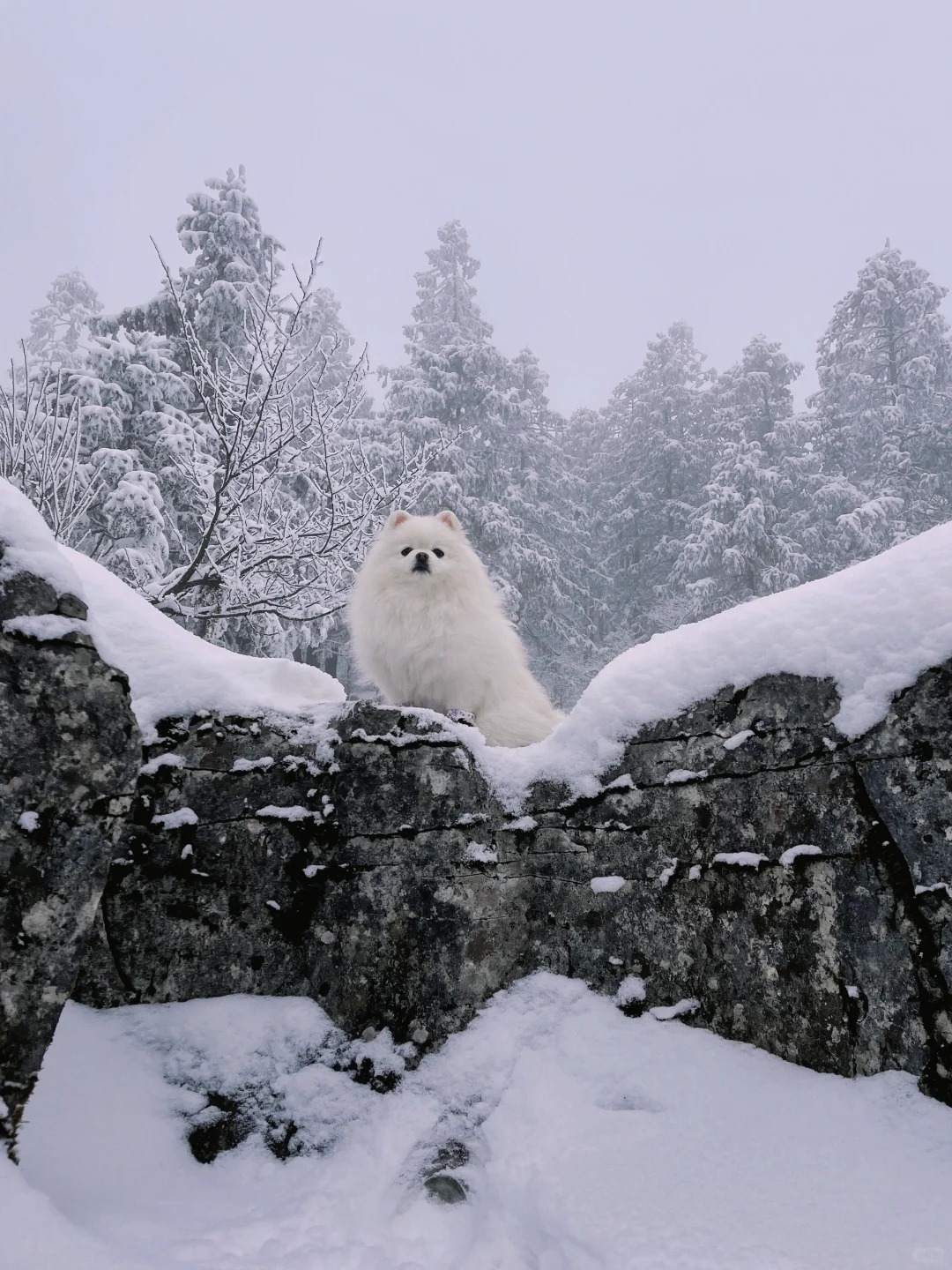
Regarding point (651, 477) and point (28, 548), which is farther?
point (651, 477)

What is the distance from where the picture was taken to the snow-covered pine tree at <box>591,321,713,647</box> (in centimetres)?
2103

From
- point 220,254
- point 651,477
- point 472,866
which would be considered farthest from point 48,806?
point 651,477

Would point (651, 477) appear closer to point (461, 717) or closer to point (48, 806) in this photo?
point (461, 717)

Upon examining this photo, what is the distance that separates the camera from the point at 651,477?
73.5 ft

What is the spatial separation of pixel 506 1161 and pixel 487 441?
1804 cm

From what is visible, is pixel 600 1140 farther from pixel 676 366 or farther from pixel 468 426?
pixel 676 366

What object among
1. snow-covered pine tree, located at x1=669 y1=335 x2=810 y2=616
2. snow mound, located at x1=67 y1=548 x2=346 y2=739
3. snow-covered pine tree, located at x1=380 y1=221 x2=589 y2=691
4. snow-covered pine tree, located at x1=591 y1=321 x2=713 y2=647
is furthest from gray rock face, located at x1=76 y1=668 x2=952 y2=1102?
snow-covered pine tree, located at x1=591 y1=321 x2=713 y2=647

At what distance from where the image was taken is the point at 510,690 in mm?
4887

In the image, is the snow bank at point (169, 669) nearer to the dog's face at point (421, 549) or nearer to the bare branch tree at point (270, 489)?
the dog's face at point (421, 549)

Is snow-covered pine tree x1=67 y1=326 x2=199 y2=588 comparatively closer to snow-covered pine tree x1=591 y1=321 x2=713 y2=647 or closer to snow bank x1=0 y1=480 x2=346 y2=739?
snow bank x1=0 y1=480 x2=346 y2=739

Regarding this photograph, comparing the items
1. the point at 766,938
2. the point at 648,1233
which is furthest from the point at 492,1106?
the point at 766,938

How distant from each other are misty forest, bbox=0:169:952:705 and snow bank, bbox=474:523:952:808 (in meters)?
4.80

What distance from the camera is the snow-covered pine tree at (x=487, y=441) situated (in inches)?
703

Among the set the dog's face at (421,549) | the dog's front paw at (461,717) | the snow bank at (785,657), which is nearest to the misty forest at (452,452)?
the dog's face at (421,549)
